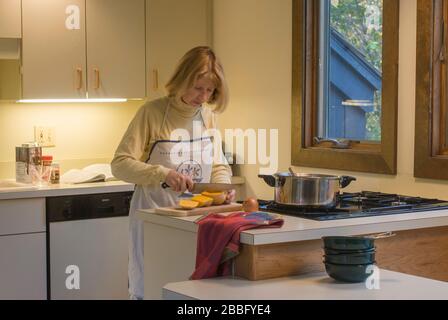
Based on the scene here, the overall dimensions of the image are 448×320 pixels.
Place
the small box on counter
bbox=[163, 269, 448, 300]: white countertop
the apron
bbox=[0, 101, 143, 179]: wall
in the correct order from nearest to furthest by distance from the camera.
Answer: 1. bbox=[163, 269, 448, 300]: white countertop
2. the apron
3. the small box on counter
4. bbox=[0, 101, 143, 179]: wall

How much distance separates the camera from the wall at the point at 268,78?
11.4ft

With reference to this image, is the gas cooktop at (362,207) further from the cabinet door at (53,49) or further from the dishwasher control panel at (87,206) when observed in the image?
the cabinet door at (53,49)

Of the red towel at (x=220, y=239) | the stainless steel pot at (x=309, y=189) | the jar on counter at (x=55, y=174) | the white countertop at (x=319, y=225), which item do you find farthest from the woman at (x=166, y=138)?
the jar on counter at (x=55, y=174)

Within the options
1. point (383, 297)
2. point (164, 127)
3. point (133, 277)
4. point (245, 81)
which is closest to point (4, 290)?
point (133, 277)

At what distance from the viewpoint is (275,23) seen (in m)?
4.33

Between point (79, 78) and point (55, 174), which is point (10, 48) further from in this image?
point (55, 174)

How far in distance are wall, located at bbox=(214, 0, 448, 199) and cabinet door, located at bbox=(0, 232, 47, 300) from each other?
1309mm

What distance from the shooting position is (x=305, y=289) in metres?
2.16

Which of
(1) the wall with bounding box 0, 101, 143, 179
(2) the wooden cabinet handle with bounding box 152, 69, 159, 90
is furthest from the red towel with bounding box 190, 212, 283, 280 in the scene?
(1) the wall with bounding box 0, 101, 143, 179

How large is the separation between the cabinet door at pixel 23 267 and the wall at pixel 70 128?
67cm

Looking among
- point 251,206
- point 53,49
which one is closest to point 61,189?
Answer: point 53,49

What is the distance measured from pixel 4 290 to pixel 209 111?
150 cm

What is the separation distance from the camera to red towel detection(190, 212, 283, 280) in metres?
2.33

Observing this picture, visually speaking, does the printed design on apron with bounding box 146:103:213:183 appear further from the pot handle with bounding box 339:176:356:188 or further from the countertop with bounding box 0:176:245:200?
the countertop with bounding box 0:176:245:200
